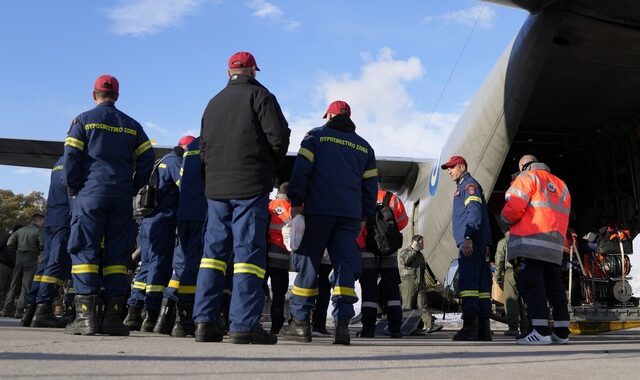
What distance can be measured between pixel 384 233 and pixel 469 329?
1247 millimetres

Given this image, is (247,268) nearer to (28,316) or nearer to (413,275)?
(28,316)

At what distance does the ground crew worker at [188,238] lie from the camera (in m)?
5.41

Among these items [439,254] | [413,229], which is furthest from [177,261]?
[413,229]

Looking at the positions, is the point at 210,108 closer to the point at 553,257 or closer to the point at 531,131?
the point at 553,257

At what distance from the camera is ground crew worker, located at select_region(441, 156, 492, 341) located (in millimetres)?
6352

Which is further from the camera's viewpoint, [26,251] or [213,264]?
[26,251]

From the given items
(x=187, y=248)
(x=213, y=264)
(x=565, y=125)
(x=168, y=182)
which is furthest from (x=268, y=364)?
(x=565, y=125)

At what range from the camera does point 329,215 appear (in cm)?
497

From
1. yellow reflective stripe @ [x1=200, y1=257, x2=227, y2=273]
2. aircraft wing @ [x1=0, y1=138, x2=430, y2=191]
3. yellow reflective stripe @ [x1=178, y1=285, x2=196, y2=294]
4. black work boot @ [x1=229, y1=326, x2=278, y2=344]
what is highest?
aircraft wing @ [x1=0, y1=138, x2=430, y2=191]

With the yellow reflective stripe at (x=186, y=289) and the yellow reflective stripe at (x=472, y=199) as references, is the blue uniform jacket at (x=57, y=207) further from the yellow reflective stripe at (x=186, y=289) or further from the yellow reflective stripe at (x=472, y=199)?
the yellow reflective stripe at (x=472, y=199)

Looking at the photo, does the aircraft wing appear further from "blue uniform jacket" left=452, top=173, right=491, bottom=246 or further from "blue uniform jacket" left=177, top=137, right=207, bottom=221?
"blue uniform jacket" left=177, top=137, right=207, bottom=221

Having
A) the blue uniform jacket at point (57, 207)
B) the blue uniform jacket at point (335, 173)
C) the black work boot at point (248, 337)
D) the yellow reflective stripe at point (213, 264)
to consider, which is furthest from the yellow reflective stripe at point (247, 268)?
the blue uniform jacket at point (57, 207)

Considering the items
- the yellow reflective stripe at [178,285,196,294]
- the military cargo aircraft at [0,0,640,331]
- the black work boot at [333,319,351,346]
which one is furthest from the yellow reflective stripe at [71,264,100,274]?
the military cargo aircraft at [0,0,640,331]

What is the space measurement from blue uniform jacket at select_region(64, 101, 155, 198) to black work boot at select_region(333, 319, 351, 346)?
1.93m
